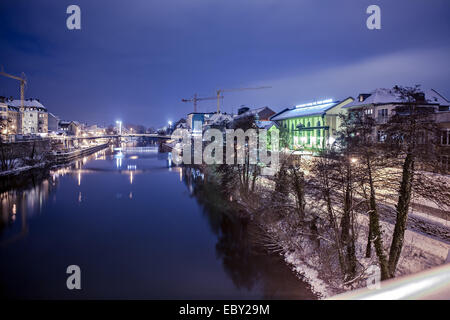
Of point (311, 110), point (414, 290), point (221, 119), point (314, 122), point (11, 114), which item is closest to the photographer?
point (414, 290)

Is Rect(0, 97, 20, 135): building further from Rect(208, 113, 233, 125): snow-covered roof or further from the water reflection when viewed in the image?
the water reflection

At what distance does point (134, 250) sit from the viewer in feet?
23.7

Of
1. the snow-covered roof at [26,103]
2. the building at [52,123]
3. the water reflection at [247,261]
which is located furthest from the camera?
the building at [52,123]

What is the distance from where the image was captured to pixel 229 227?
28.2ft

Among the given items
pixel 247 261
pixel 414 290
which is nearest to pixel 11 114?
pixel 247 261

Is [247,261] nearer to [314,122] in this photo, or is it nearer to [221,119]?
[221,119]

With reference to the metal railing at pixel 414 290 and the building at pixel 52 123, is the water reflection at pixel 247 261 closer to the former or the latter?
the metal railing at pixel 414 290

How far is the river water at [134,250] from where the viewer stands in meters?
5.47

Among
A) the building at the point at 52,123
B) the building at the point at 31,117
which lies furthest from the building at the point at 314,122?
the building at the point at 52,123

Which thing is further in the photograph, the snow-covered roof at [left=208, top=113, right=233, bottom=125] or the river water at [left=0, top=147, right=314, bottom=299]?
the snow-covered roof at [left=208, top=113, right=233, bottom=125]

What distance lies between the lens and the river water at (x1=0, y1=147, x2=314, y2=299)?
5.47 meters

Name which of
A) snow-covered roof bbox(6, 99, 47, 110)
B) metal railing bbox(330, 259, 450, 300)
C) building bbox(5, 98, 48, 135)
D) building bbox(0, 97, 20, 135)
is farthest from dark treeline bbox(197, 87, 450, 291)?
snow-covered roof bbox(6, 99, 47, 110)
